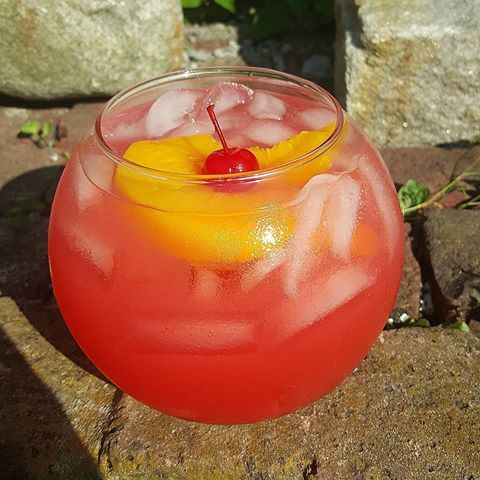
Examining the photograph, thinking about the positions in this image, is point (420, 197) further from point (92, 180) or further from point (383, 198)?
point (92, 180)

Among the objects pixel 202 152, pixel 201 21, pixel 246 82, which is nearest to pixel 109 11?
pixel 201 21

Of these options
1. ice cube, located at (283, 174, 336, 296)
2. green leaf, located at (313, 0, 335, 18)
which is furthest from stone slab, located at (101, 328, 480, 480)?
green leaf, located at (313, 0, 335, 18)

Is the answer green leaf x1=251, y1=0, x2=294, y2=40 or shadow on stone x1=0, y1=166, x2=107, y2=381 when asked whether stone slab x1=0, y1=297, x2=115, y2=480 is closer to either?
shadow on stone x1=0, y1=166, x2=107, y2=381

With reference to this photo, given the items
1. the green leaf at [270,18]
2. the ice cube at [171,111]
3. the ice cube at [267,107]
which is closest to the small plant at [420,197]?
the ice cube at [267,107]

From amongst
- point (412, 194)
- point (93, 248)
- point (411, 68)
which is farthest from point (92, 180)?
point (411, 68)

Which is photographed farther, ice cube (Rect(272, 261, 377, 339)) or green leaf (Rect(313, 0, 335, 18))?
green leaf (Rect(313, 0, 335, 18))

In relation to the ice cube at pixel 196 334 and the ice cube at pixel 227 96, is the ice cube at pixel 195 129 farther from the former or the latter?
the ice cube at pixel 196 334

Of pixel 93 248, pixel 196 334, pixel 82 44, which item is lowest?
pixel 82 44
